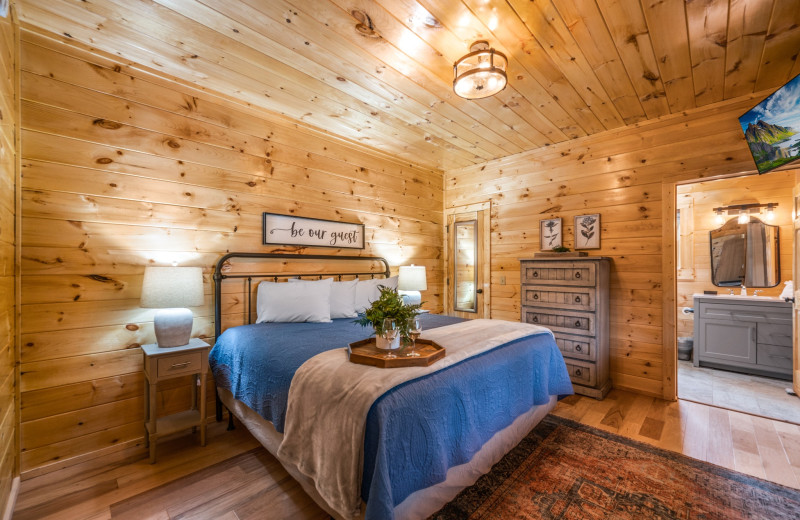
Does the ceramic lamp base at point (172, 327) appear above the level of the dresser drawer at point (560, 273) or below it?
below

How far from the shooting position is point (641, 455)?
218cm

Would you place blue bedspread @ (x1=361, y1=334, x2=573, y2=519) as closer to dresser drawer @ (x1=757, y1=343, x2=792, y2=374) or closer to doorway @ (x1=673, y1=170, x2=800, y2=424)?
doorway @ (x1=673, y1=170, x2=800, y2=424)

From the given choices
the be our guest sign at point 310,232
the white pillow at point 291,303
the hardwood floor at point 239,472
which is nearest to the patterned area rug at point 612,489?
the hardwood floor at point 239,472

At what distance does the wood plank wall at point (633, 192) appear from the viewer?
2893 millimetres

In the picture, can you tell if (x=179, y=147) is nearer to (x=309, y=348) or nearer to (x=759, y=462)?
(x=309, y=348)

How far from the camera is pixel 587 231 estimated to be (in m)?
3.54

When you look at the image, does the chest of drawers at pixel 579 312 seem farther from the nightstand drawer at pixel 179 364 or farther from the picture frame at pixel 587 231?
the nightstand drawer at pixel 179 364

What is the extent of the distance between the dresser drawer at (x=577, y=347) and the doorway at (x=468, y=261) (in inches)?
44.1

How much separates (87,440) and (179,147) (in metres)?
2.09

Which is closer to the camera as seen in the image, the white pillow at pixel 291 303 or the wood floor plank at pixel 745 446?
the wood floor plank at pixel 745 446

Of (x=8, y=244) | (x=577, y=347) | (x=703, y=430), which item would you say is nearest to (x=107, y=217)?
(x=8, y=244)

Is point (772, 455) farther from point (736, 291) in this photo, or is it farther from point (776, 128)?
point (736, 291)

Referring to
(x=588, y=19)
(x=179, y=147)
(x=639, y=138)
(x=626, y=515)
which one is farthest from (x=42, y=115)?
(x=639, y=138)

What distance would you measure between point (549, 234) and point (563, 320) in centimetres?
101
